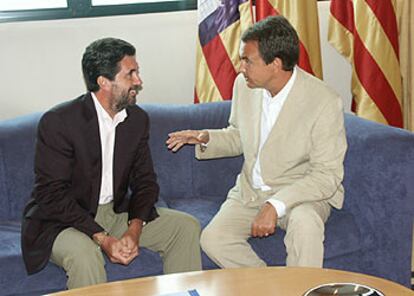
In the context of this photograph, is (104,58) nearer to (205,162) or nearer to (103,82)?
(103,82)

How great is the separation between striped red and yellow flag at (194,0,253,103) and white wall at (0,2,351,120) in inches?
8.3

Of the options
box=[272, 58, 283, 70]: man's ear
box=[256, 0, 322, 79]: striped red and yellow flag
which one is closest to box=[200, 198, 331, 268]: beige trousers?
box=[272, 58, 283, 70]: man's ear

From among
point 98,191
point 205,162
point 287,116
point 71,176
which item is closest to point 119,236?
point 98,191

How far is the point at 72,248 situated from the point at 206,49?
4.61ft

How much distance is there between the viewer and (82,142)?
268 centimetres

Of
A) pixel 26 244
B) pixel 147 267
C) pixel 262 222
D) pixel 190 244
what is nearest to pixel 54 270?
pixel 26 244

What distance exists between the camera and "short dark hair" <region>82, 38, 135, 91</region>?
8.67ft

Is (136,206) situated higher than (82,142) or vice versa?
(82,142)

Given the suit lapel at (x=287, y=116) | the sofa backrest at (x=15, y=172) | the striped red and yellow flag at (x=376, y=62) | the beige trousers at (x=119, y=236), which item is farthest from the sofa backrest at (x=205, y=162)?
the striped red and yellow flag at (x=376, y=62)

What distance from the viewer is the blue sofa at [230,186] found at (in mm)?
2701

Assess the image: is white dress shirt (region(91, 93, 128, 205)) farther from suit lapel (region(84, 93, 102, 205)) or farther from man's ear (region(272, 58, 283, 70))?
man's ear (region(272, 58, 283, 70))

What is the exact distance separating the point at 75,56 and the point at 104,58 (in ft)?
3.29

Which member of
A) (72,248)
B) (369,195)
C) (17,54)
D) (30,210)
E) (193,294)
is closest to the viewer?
(193,294)

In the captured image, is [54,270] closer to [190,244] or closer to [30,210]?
[30,210]
